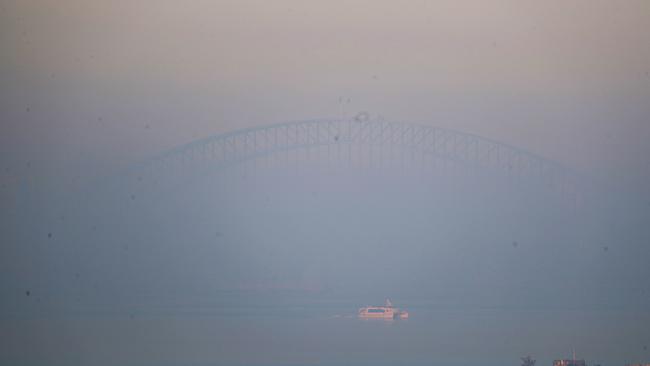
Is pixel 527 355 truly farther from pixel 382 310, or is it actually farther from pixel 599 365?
pixel 382 310

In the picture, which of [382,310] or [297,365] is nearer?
[297,365]

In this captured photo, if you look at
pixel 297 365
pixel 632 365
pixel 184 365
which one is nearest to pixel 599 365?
pixel 632 365

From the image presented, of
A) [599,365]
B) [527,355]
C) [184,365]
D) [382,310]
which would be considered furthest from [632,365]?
[184,365]

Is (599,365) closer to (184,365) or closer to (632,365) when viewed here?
(632,365)

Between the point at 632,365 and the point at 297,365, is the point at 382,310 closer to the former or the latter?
the point at 297,365

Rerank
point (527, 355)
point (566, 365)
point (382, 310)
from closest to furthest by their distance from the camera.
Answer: point (566, 365)
point (527, 355)
point (382, 310)

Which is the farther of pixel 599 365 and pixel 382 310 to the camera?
pixel 382 310

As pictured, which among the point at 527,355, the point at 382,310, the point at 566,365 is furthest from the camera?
the point at 382,310
